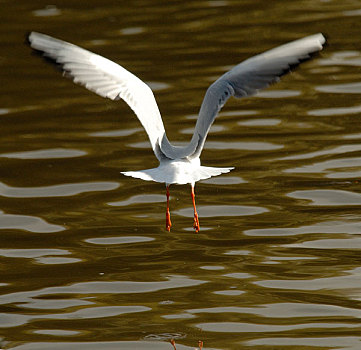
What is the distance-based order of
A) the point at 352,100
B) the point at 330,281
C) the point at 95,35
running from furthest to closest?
the point at 95,35 → the point at 352,100 → the point at 330,281

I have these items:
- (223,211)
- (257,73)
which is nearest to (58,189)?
(223,211)

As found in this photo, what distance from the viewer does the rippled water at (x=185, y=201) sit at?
25.9 ft

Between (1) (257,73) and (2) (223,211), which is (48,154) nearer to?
(2) (223,211)

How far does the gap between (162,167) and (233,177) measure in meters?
3.20

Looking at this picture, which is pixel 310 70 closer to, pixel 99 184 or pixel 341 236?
pixel 99 184

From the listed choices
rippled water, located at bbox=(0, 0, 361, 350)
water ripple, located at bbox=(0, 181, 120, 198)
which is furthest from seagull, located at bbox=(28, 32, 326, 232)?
water ripple, located at bbox=(0, 181, 120, 198)

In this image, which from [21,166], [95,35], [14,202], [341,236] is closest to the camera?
[341,236]

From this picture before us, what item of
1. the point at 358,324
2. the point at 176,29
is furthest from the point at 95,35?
the point at 358,324

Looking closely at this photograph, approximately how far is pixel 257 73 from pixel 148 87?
0.85m

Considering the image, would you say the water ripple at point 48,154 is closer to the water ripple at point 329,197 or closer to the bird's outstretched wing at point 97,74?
the water ripple at point 329,197

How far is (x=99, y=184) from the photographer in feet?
36.4

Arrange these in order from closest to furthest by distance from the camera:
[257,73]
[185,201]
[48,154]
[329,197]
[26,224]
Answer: [257,73] → [26,224] → [329,197] → [185,201] → [48,154]

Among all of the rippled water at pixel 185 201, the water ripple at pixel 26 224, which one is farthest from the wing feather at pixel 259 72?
the water ripple at pixel 26 224

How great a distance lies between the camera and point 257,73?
8.46 meters
